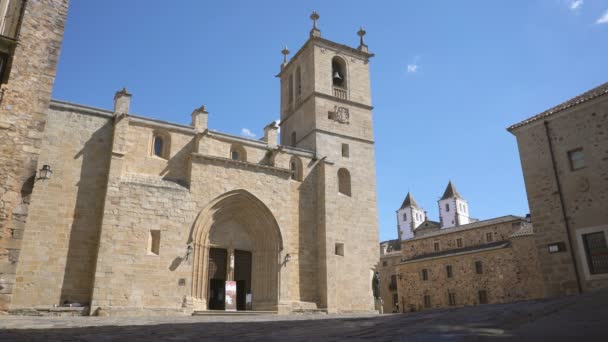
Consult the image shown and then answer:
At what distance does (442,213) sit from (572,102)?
66.9m

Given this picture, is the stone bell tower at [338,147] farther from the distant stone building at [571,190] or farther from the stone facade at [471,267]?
the stone facade at [471,267]

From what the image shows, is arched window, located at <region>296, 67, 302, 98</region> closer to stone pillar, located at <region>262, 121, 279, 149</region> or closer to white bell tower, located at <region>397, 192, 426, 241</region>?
stone pillar, located at <region>262, 121, 279, 149</region>

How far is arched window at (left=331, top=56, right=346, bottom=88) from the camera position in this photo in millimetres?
24469

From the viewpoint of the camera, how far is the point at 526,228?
31125 mm

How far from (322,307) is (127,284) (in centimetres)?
804

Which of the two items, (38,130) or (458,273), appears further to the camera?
(458,273)

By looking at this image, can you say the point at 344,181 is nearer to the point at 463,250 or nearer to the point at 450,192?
the point at 463,250

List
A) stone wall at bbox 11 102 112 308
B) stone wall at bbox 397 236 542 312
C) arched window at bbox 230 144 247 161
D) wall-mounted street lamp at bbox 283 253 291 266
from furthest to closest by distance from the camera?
stone wall at bbox 397 236 542 312, arched window at bbox 230 144 247 161, wall-mounted street lamp at bbox 283 253 291 266, stone wall at bbox 11 102 112 308

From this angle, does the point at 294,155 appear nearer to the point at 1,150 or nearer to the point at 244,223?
the point at 244,223

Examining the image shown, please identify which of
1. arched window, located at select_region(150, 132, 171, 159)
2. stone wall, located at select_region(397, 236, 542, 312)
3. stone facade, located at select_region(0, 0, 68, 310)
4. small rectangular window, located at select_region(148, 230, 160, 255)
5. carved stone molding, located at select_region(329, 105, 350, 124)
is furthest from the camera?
stone wall, located at select_region(397, 236, 542, 312)

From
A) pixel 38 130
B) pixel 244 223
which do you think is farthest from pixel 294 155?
pixel 38 130

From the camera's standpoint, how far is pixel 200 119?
65.2 feet

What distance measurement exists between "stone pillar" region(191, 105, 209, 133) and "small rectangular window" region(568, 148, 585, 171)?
1417cm

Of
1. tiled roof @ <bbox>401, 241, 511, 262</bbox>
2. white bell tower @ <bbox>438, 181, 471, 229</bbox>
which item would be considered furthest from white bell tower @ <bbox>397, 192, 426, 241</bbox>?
tiled roof @ <bbox>401, 241, 511, 262</bbox>
